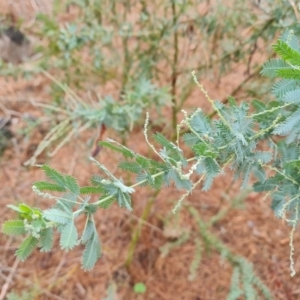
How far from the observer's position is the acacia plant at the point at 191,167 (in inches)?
22.5

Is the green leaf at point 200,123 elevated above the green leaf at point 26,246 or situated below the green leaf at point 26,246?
above

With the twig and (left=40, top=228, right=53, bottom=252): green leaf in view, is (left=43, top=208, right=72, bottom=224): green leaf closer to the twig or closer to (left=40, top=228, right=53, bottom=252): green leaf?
→ (left=40, top=228, right=53, bottom=252): green leaf

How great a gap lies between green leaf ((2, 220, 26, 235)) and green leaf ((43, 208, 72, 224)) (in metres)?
0.04

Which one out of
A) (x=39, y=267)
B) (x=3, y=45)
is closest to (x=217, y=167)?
(x=39, y=267)

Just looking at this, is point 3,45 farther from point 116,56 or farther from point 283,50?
point 283,50

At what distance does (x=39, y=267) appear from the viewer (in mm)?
1799

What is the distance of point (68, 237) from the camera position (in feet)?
1.85

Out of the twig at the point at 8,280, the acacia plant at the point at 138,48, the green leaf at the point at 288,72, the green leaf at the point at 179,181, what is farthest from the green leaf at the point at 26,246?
the twig at the point at 8,280

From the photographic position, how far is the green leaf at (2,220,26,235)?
574 millimetres

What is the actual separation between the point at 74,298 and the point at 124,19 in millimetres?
1036

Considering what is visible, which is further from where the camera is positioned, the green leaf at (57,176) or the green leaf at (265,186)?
→ the green leaf at (265,186)

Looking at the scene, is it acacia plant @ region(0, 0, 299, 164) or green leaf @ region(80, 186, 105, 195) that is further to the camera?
→ acacia plant @ region(0, 0, 299, 164)

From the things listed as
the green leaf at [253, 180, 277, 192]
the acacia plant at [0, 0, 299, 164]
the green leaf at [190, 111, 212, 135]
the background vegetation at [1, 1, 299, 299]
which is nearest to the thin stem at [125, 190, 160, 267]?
the background vegetation at [1, 1, 299, 299]

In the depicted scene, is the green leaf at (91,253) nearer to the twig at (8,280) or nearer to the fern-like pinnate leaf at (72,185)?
the fern-like pinnate leaf at (72,185)
